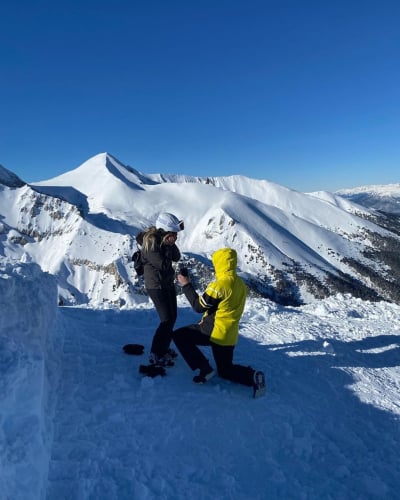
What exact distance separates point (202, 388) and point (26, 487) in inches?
127

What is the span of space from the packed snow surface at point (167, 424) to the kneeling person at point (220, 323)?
298 mm

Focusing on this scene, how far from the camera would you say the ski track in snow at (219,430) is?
4.36 m

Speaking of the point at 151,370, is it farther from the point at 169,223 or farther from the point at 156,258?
the point at 169,223

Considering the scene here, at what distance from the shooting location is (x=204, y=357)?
6.53 metres

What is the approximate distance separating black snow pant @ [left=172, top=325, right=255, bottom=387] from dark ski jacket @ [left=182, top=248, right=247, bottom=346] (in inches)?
6.2

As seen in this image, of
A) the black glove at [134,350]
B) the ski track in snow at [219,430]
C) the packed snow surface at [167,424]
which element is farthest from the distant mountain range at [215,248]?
the packed snow surface at [167,424]

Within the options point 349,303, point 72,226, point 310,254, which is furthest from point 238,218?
point 349,303

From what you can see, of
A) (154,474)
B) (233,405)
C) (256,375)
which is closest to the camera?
(154,474)

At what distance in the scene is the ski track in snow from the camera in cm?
436

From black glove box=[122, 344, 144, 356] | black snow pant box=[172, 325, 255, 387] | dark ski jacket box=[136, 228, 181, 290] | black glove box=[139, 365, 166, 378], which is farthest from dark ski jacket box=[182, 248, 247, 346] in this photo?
black glove box=[122, 344, 144, 356]

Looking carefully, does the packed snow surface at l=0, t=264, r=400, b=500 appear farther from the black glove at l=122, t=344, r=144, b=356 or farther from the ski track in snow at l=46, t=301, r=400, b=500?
the black glove at l=122, t=344, r=144, b=356

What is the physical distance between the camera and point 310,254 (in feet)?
599

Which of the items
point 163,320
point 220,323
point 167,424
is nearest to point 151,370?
point 163,320

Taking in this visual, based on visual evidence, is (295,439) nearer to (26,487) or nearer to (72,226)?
(26,487)
